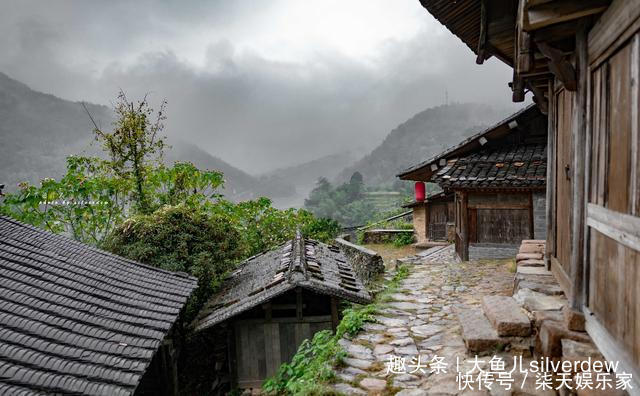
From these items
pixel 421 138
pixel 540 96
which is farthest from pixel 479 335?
pixel 421 138

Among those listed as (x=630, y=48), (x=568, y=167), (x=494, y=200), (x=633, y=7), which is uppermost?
(x=633, y=7)

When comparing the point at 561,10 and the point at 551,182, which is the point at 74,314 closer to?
the point at 561,10

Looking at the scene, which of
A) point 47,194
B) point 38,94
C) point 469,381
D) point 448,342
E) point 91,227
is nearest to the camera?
point 469,381

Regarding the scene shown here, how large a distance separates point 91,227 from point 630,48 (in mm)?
16516

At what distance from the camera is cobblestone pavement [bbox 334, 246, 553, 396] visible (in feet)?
13.3

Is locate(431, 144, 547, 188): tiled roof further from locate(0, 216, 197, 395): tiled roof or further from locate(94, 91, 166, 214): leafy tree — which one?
locate(94, 91, 166, 214): leafy tree

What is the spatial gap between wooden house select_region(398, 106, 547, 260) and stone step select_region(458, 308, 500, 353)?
18.9 feet

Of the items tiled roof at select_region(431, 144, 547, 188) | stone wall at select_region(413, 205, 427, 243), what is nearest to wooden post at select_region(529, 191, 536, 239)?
tiled roof at select_region(431, 144, 547, 188)

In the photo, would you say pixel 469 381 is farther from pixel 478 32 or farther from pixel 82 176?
pixel 82 176

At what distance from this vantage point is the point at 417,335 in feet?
17.6

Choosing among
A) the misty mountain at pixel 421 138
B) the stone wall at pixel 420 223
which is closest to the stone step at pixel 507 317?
the stone wall at pixel 420 223

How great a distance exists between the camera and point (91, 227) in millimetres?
Result: 15133

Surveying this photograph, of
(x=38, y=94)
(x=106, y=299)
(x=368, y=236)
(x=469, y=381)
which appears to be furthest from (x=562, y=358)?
(x=38, y=94)

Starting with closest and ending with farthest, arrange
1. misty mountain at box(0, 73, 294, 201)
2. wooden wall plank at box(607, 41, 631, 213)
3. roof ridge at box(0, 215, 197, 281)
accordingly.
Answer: wooden wall plank at box(607, 41, 631, 213) → roof ridge at box(0, 215, 197, 281) → misty mountain at box(0, 73, 294, 201)
